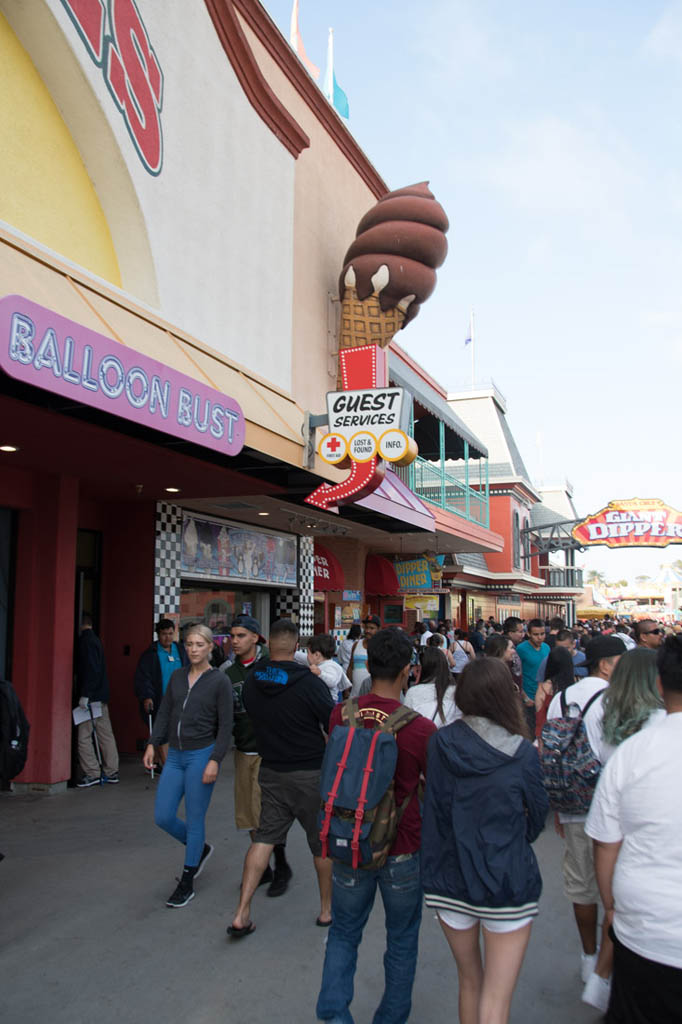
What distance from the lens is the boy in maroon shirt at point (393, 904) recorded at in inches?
130

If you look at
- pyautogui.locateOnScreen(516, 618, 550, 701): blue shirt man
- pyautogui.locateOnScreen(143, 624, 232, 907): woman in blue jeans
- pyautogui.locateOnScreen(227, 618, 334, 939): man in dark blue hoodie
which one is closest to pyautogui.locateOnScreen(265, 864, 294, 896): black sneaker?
pyautogui.locateOnScreen(143, 624, 232, 907): woman in blue jeans

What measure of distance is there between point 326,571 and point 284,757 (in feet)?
36.9

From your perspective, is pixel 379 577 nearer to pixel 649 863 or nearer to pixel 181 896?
pixel 181 896

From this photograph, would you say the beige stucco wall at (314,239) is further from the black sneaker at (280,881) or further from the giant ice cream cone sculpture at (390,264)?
the black sneaker at (280,881)

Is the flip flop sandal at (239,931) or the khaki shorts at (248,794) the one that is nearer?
the flip flop sandal at (239,931)

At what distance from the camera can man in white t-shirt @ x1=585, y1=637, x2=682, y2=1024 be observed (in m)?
2.28

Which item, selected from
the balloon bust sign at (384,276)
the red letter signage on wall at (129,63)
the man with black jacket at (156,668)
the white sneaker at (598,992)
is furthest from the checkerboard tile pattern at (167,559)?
the white sneaker at (598,992)

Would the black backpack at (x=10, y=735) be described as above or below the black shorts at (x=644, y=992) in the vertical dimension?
above

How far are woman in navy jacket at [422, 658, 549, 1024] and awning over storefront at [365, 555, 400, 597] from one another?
15.8m

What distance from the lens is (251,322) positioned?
9133 millimetres

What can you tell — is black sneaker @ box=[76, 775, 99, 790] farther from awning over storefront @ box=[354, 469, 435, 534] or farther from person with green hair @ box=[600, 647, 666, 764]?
person with green hair @ box=[600, 647, 666, 764]

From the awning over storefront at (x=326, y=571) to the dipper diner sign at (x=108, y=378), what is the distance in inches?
353

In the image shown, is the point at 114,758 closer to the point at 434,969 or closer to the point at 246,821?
the point at 246,821

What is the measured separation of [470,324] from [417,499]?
2975 centimetres
